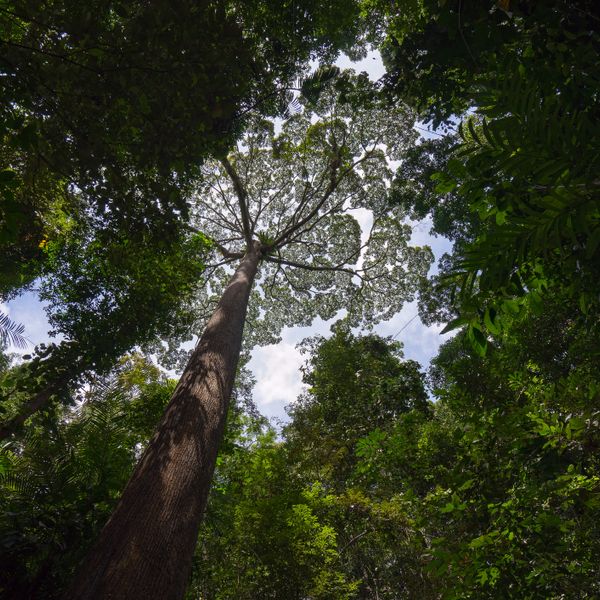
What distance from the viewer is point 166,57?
304 cm

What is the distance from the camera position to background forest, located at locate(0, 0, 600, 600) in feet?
5.45

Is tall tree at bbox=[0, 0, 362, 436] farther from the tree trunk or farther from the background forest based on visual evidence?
the tree trunk

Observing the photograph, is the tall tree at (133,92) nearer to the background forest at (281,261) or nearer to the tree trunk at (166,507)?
the background forest at (281,261)

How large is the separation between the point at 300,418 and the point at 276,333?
351cm

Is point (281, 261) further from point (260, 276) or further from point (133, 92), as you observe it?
point (133, 92)

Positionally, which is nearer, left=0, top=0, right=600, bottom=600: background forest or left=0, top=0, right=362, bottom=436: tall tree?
left=0, top=0, right=600, bottom=600: background forest

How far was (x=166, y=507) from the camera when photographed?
236 cm

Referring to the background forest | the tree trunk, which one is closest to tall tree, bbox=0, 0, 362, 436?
the background forest

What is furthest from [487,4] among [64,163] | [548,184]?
[64,163]

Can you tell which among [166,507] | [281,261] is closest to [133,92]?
[166,507]

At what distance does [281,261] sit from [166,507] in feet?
28.1

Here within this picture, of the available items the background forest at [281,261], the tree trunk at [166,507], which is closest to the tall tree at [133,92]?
the background forest at [281,261]

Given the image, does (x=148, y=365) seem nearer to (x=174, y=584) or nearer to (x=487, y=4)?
(x=174, y=584)

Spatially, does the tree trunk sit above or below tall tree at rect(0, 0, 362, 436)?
below
